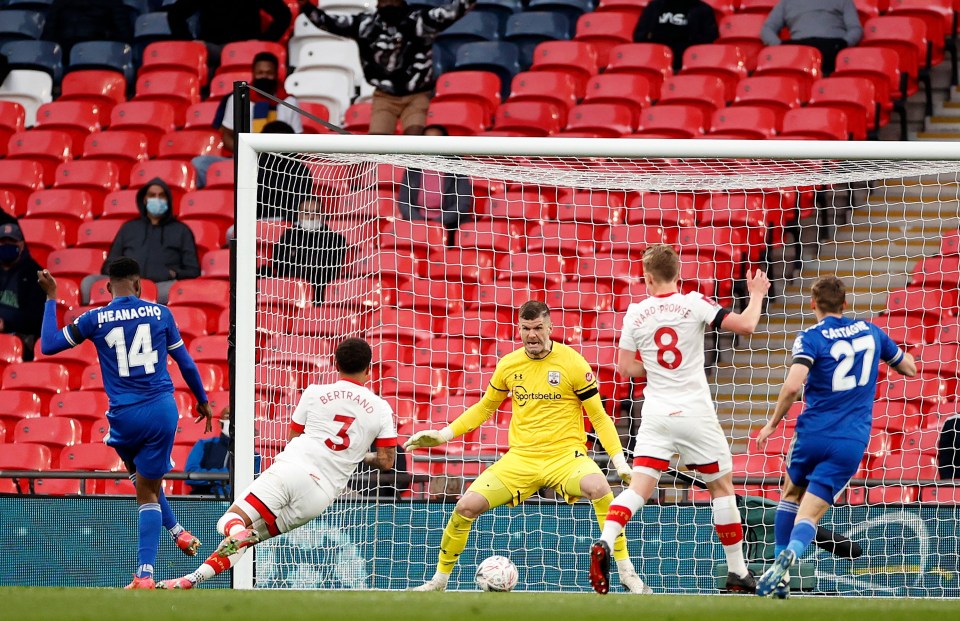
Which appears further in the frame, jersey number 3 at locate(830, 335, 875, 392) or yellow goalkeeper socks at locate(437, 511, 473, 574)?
yellow goalkeeper socks at locate(437, 511, 473, 574)

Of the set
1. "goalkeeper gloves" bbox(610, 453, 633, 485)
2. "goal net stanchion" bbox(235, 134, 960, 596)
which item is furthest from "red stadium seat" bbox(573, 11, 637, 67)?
"goalkeeper gloves" bbox(610, 453, 633, 485)

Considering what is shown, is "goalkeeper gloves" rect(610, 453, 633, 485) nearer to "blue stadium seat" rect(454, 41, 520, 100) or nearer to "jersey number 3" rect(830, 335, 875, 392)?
"jersey number 3" rect(830, 335, 875, 392)

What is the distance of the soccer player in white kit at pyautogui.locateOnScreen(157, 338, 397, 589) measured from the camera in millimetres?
7160

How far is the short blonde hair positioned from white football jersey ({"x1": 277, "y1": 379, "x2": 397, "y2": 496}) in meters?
1.62

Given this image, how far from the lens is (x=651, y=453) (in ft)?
23.4

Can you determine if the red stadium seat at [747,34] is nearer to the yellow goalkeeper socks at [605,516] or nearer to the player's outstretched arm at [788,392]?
the yellow goalkeeper socks at [605,516]

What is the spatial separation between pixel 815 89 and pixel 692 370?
5.56m

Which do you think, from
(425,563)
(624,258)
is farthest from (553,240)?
(425,563)

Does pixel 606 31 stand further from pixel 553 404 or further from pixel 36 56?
pixel 553 404

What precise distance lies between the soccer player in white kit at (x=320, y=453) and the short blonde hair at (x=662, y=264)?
160 centimetres

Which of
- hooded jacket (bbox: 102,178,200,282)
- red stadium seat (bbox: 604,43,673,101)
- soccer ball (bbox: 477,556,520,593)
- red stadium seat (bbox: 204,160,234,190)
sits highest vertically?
red stadium seat (bbox: 604,43,673,101)

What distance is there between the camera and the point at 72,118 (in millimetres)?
14586

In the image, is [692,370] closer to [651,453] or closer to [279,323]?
[651,453]

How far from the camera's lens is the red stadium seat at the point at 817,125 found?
11.4 meters
